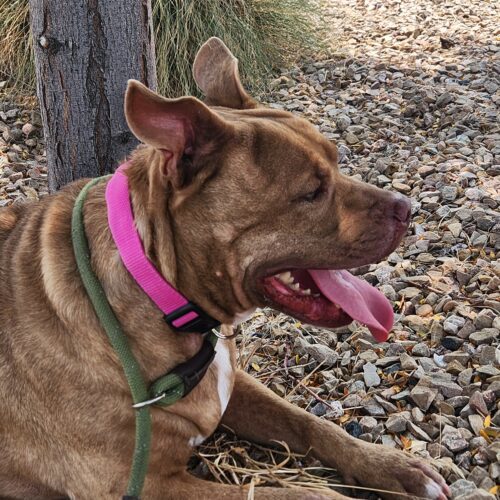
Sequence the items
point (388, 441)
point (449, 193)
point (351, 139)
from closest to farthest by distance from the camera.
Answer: point (388, 441), point (449, 193), point (351, 139)

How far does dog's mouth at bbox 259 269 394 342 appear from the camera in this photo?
2.53m

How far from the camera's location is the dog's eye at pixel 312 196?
2.47 m

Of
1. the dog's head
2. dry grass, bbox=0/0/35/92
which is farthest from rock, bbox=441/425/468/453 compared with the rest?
A: dry grass, bbox=0/0/35/92

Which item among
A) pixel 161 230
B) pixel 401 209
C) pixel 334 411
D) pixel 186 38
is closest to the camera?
pixel 161 230

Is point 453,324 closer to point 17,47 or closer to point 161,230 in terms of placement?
point 161,230

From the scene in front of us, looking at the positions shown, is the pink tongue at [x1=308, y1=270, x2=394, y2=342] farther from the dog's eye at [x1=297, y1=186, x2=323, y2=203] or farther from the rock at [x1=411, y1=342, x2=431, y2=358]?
the rock at [x1=411, y1=342, x2=431, y2=358]

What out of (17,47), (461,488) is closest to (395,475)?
(461,488)

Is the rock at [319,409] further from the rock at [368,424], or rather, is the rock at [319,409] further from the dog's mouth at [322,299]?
the dog's mouth at [322,299]

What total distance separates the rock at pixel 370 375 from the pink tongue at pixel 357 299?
65 cm

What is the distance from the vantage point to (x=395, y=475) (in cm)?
280

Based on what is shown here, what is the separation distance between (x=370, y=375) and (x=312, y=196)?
1.20 metres

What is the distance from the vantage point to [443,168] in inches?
199

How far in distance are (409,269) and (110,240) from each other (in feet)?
6.93

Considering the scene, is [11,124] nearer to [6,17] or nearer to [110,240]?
[6,17]
